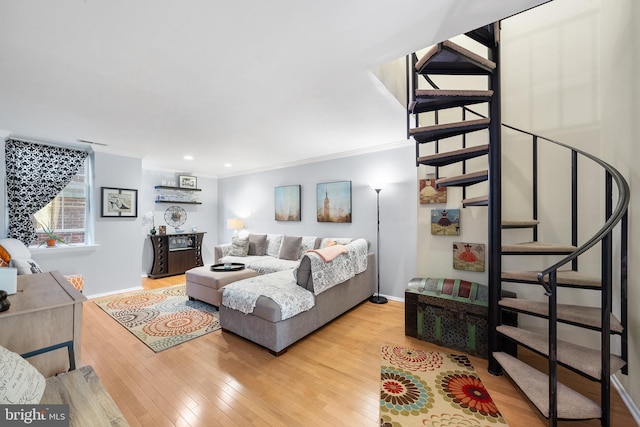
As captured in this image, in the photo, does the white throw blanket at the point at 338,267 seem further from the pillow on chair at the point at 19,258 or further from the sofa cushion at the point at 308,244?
the pillow on chair at the point at 19,258

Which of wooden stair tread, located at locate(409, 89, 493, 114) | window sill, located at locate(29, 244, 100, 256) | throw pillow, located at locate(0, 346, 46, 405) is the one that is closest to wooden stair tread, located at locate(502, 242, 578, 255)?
wooden stair tread, located at locate(409, 89, 493, 114)

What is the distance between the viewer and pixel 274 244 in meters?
5.11

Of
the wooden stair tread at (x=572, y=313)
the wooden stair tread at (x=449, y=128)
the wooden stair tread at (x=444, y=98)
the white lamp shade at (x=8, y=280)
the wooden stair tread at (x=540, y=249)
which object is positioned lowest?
the wooden stair tread at (x=572, y=313)

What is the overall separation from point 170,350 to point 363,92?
297cm

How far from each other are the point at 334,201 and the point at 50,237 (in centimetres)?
429

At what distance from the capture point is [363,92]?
2.31m

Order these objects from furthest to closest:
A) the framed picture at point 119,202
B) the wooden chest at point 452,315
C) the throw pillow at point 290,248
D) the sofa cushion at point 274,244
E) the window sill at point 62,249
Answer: the sofa cushion at point 274,244 < the throw pillow at point 290,248 < the framed picture at point 119,202 < the window sill at point 62,249 < the wooden chest at point 452,315

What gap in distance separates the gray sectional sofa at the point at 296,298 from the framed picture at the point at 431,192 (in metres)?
1.10

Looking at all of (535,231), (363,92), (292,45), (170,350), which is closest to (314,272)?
(170,350)

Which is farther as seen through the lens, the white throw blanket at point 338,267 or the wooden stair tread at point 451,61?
the white throw blanket at point 338,267

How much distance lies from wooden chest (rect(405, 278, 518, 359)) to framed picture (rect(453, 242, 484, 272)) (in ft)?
0.85

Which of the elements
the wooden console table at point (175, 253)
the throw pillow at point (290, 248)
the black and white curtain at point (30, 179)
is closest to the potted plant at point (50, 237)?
the black and white curtain at point (30, 179)

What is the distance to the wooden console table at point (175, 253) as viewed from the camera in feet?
17.2

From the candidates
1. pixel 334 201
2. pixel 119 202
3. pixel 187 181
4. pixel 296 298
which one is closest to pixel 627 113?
pixel 296 298
